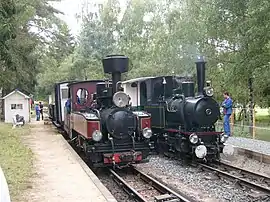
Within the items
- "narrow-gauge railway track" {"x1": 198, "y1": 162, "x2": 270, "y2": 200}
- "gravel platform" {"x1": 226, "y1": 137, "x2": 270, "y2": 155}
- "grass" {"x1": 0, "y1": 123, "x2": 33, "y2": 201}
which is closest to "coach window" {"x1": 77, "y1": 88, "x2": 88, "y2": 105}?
"grass" {"x1": 0, "y1": 123, "x2": 33, "y2": 201}

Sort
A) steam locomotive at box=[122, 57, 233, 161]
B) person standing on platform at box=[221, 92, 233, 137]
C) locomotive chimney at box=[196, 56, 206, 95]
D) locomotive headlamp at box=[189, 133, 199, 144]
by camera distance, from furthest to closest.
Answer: person standing on platform at box=[221, 92, 233, 137] → locomotive chimney at box=[196, 56, 206, 95] → steam locomotive at box=[122, 57, 233, 161] → locomotive headlamp at box=[189, 133, 199, 144]

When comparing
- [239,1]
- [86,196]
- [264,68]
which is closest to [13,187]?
[86,196]

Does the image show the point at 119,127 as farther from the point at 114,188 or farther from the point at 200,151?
the point at 200,151

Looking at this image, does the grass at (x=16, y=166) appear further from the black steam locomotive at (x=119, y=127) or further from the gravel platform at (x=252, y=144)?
the gravel platform at (x=252, y=144)

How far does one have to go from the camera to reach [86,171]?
33.9ft

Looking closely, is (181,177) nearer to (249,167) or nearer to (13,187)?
(249,167)

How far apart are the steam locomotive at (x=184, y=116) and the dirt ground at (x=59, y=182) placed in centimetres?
321

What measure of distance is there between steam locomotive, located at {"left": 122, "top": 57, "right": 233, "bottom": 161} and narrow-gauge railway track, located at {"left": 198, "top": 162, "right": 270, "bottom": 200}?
1.30 ft

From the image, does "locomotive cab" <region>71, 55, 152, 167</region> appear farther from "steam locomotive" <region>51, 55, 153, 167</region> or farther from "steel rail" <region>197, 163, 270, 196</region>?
"steel rail" <region>197, 163, 270, 196</region>

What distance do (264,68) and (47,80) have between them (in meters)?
44.4

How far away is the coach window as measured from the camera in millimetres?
15344

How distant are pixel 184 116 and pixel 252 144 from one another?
412cm

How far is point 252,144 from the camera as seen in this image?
1554cm

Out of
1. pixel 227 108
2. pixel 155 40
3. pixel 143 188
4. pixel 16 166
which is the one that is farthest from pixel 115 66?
pixel 155 40
